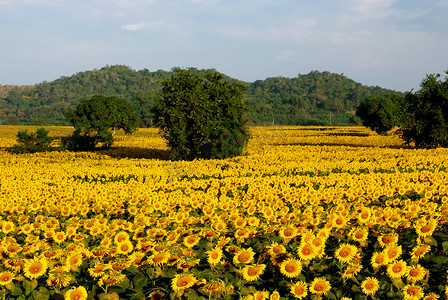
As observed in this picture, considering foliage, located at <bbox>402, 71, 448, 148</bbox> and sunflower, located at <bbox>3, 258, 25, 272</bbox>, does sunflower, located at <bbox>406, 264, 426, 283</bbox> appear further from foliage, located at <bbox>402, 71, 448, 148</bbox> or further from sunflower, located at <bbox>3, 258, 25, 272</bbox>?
foliage, located at <bbox>402, 71, 448, 148</bbox>

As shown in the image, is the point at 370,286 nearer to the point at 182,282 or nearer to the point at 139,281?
the point at 182,282

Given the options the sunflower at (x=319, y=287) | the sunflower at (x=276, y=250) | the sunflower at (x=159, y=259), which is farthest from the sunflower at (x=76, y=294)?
the sunflower at (x=319, y=287)

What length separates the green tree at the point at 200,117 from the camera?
28.7 meters

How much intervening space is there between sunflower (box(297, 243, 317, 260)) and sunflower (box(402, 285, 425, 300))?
0.87 metres

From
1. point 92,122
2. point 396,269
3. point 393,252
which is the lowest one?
point 396,269

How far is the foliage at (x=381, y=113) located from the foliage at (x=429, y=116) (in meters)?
17.9

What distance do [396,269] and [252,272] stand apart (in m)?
1.34

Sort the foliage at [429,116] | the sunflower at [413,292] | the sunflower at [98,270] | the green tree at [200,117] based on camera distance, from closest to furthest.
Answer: the sunflower at [413,292] < the sunflower at [98,270] < the green tree at [200,117] < the foliage at [429,116]

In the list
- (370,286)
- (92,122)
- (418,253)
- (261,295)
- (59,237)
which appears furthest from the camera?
(92,122)

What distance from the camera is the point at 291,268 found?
3961mm

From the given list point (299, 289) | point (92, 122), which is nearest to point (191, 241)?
point (299, 289)

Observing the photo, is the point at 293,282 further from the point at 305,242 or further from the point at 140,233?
the point at 140,233

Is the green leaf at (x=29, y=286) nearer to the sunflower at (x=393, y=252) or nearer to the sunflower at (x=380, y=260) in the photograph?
the sunflower at (x=380, y=260)

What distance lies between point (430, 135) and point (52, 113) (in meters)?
151
